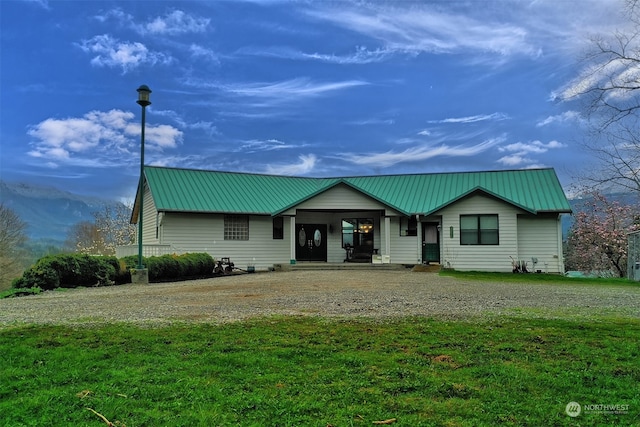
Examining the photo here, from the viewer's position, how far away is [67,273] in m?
13.4

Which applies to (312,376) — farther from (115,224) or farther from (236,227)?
(115,224)

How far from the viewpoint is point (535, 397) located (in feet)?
12.4

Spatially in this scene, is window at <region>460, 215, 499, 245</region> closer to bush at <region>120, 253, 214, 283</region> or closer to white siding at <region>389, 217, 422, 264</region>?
white siding at <region>389, 217, 422, 264</region>

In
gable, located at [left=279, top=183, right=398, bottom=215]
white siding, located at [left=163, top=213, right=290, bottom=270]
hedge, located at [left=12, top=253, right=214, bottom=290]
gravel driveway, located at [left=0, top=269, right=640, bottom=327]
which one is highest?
gable, located at [left=279, top=183, right=398, bottom=215]

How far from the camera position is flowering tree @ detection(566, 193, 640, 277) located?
2695 centimetres

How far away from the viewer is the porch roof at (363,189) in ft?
74.5

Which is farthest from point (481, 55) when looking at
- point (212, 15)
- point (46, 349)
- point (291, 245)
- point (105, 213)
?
point (105, 213)

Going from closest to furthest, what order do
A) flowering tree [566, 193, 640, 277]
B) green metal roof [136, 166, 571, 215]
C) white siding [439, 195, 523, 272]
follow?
white siding [439, 195, 523, 272]
green metal roof [136, 166, 571, 215]
flowering tree [566, 193, 640, 277]

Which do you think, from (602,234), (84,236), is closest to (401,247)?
(602,234)

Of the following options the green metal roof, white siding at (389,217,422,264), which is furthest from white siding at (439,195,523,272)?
white siding at (389,217,422,264)

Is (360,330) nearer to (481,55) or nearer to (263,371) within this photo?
(263,371)

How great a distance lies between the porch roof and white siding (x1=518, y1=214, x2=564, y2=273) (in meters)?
0.74

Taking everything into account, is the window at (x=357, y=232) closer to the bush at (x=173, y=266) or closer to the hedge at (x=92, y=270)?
the bush at (x=173, y=266)

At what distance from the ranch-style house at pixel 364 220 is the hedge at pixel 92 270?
4132 mm
